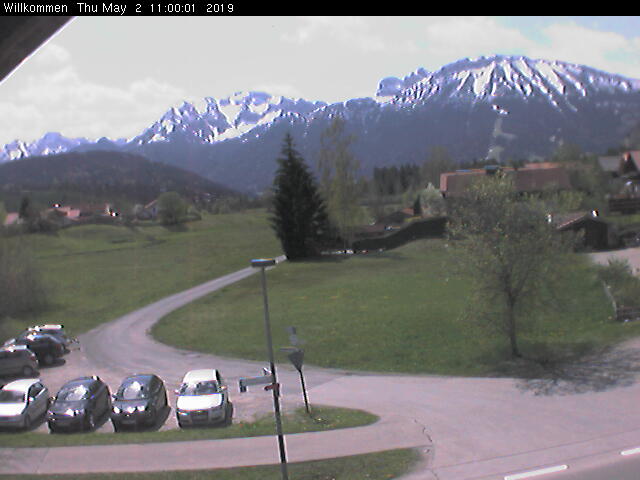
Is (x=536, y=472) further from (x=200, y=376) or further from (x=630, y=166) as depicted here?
(x=630, y=166)

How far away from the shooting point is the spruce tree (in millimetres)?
36312

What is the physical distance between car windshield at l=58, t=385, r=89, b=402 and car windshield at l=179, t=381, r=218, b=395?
1.96 m

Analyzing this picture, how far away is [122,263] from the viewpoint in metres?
28.3

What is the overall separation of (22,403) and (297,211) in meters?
25.9

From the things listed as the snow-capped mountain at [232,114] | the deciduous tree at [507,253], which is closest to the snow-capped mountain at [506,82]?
the snow-capped mountain at [232,114]

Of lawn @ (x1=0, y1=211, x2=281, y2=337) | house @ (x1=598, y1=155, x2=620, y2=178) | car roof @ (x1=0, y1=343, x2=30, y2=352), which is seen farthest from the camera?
house @ (x1=598, y1=155, x2=620, y2=178)

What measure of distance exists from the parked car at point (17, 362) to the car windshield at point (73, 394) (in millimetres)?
4880

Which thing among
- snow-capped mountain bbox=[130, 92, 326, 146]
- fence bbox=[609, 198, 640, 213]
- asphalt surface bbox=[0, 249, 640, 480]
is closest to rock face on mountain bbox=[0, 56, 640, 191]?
snow-capped mountain bbox=[130, 92, 326, 146]

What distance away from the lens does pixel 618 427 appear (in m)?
9.67

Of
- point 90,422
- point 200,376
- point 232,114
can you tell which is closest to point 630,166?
point 232,114

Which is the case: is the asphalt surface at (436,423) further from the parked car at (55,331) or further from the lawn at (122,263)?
the lawn at (122,263)

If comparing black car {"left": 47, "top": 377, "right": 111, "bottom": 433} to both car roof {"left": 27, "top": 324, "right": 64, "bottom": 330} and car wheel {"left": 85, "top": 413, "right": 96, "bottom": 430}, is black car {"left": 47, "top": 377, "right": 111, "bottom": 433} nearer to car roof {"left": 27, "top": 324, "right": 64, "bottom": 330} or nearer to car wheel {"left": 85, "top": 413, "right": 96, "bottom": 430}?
car wheel {"left": 85, "top": 413, "right": 96, "bottom": 430}

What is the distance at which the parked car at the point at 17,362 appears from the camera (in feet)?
53.1

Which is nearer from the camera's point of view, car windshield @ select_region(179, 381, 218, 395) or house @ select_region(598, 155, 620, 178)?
car windshield @ select_region(179, 381, 218, 395)
